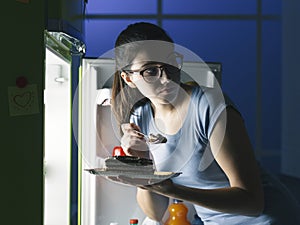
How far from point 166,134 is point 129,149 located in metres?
0.17

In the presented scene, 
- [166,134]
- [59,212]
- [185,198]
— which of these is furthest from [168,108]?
[59,212]

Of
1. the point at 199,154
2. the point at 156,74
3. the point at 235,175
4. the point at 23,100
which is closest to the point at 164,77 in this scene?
the point at 156,74

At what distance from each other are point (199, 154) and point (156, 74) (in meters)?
0.32

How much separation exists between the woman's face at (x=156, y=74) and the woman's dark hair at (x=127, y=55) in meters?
0.04

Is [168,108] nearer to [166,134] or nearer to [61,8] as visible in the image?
[166,134]

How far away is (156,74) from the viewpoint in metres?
2.02

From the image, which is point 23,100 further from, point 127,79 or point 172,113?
point 172,113

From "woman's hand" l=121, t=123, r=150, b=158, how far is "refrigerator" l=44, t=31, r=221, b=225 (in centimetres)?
21

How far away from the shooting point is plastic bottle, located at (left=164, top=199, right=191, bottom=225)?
2.42 meters

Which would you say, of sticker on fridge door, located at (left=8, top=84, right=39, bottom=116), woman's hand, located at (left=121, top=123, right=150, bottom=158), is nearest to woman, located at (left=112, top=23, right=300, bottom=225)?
woman's hand, located at (left=121, top=123, right=150, bottom=158)

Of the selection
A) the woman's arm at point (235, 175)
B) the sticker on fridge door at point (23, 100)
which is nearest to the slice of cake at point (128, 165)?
the woman's arm at point (235, 175)

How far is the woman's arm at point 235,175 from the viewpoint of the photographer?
1866 millimetres

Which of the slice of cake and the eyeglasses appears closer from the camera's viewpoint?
the slice of cake

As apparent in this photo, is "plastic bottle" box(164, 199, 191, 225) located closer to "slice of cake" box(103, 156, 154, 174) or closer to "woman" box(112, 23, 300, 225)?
"woman" box(112, 23, 300, 225)
